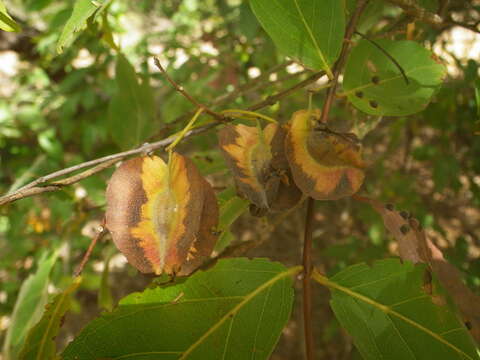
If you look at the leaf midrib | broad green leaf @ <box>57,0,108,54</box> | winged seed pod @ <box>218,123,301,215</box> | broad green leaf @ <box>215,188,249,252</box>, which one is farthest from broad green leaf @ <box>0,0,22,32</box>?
the leaf midrib

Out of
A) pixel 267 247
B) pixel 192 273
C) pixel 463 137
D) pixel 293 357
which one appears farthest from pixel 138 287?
pixel 192 273

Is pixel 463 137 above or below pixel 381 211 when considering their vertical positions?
below

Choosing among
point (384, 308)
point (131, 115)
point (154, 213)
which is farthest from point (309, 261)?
point (131, 115)

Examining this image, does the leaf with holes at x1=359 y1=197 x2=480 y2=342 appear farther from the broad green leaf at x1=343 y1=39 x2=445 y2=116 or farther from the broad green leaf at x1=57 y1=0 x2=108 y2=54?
the broad green leaf at x1=57 y1=0 x2=108 y2=54

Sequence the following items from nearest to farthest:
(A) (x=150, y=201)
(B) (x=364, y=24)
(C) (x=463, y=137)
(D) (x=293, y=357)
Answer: (A) (x=150, y=201)
(B) (x=364, y=24)
(C) (x=463, y=137)
(D) (x=293, y=357)

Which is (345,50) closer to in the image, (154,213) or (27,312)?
(154,213)

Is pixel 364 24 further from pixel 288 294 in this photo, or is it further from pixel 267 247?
pixel 267 247

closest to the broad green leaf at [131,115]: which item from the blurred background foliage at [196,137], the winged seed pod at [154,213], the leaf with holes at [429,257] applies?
the blurred background foliage at [196,137]

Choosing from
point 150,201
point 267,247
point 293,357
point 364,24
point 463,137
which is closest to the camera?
point 150,201
